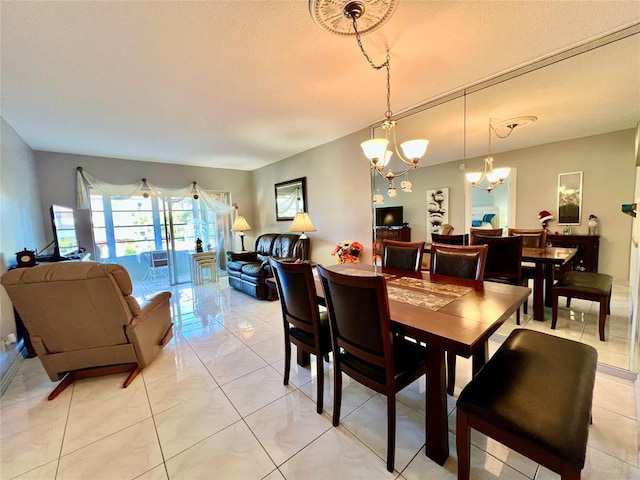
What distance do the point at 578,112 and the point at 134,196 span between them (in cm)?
661

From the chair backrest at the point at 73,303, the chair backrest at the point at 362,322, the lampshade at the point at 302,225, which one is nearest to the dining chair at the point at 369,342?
the chair backrest at the point at 362,322

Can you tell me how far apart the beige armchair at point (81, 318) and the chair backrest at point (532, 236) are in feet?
11.7

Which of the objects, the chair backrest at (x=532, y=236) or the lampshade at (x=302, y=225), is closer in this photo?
the chair backrest at (x=532, y=236)

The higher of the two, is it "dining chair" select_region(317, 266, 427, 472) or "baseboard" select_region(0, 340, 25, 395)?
"dining chair" select_region(317, 266, 427, 472)

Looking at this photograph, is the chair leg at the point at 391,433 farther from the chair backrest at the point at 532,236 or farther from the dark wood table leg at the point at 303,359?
the chair backrest at the point at 532,236

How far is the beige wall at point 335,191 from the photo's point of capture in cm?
378

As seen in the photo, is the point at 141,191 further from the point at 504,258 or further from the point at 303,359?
the point at 504,258

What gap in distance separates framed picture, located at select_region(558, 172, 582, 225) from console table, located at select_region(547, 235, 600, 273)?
0.16m

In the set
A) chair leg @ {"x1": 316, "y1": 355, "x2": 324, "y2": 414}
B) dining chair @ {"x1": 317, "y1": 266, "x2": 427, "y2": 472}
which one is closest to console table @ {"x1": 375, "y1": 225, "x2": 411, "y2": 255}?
dining chair @ {"x1": 317, "y1": 266, "x2": 427, "y2": 472}

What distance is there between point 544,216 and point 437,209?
1.00 m

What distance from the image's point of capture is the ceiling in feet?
5.10

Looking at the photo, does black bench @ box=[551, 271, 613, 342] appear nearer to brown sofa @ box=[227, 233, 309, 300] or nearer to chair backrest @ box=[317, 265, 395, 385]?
chair backrest @ box=[317, 265, 395, 385]

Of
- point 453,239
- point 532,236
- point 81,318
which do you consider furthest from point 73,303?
point 532,236

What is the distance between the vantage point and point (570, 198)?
2324mm
